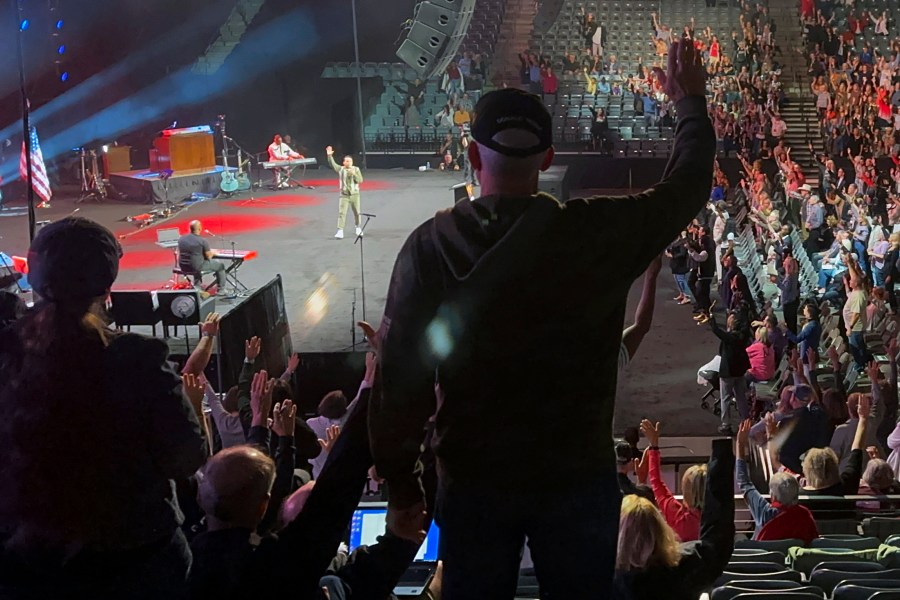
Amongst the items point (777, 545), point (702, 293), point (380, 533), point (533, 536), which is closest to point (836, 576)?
point (777, 545)

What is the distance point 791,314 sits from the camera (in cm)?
974

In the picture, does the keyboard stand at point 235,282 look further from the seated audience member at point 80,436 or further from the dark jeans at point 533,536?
the dark jeans at point 533,536

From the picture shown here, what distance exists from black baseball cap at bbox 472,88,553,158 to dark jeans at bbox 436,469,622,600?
0.57 meters

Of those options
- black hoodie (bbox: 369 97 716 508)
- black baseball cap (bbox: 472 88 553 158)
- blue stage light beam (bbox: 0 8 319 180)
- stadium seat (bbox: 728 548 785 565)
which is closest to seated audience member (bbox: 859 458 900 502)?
stadium seat (bbox: 728 548 785 565)

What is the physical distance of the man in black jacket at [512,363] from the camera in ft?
5.08

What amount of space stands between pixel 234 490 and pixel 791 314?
8784mm

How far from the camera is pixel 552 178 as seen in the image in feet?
45.7

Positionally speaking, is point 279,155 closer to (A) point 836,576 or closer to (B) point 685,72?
(A) point 836,576

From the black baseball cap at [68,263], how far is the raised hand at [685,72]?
1106 millimetres

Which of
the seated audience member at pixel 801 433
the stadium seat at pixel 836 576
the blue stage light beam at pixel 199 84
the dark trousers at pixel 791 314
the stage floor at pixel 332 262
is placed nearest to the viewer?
the stadium seat at pixel 836 576

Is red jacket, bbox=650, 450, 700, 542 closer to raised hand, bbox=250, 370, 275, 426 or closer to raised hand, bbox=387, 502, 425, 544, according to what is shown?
raised hand, bbox=250, 370, 275, 426

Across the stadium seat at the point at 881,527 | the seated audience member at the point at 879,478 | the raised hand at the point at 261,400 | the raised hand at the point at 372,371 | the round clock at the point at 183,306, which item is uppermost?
the raised hand at the point at 372,371

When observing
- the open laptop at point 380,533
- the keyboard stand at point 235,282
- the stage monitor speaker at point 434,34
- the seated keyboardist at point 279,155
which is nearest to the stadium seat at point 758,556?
the open laptop at point 380,533

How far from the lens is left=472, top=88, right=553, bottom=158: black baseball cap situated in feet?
5.20
